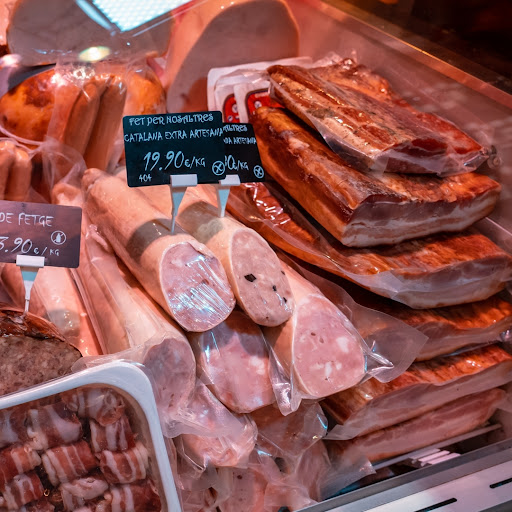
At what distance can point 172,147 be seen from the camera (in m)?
1.48

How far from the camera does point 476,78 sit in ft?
6.98

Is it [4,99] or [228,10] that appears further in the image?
[228,10]

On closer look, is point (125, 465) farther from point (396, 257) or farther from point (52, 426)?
point (396, 257)

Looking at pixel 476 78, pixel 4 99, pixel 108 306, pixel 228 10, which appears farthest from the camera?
pixel 228 10

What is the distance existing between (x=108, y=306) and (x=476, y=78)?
1612 mm

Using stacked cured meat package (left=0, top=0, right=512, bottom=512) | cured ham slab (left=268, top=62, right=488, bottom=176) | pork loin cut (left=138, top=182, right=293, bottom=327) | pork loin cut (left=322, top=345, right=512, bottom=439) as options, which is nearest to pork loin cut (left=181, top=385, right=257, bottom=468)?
stacked cured meat package (left=0, top=0, right=512, bottom=512)

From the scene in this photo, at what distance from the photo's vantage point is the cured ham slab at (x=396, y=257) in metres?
1.72

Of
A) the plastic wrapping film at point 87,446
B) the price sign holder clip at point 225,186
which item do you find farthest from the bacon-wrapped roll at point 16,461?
the price sign holder clip at point 225,186

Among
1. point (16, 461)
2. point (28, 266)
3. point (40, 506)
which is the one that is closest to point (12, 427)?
point (16, 461)

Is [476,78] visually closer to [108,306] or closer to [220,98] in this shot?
[220,98]

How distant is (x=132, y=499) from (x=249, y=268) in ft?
2.02

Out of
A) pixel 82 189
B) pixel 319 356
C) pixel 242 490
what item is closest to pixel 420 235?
pixel 319 356

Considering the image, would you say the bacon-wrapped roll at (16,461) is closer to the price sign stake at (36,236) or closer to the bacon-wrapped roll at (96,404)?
the bacon-wrapped roll at (96,404)

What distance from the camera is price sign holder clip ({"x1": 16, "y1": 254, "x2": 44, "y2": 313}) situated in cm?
131
